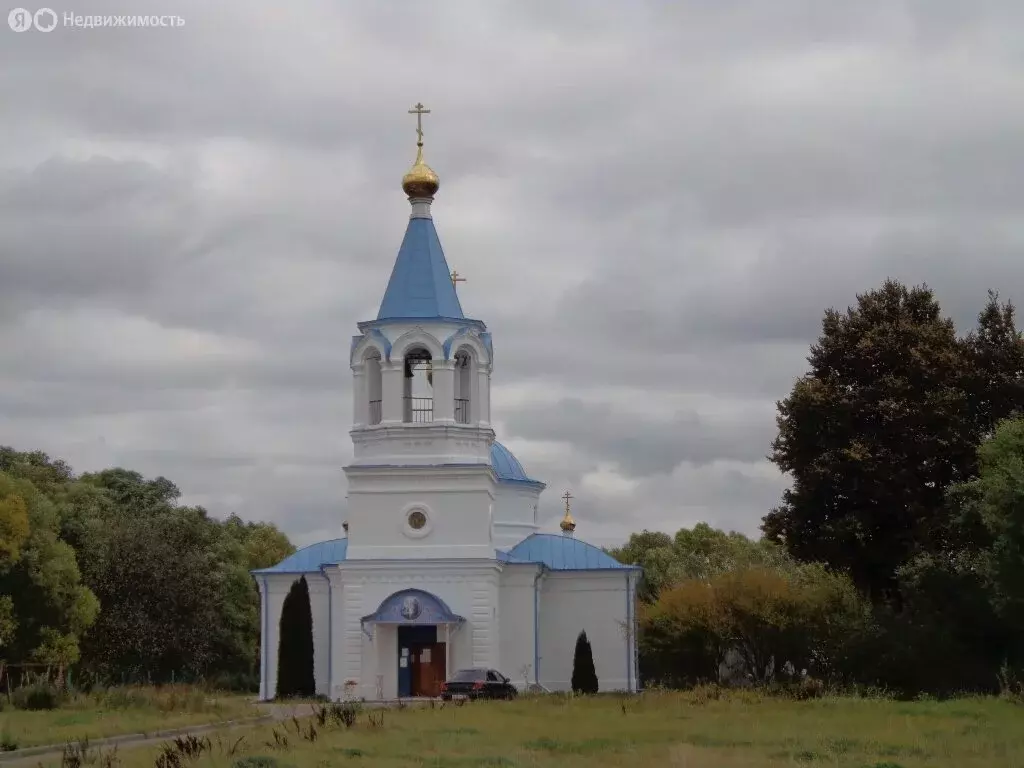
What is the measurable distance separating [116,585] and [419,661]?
54.1 feet

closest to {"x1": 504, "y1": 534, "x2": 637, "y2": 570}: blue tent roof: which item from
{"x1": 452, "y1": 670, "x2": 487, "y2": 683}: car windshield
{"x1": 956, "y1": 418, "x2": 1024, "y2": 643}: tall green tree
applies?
{"x1": 452, "y1": 670, "x2": 487, "y2": 683}: car windshield

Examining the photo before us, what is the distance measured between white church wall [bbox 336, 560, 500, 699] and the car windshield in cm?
241

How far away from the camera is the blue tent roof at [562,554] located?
3947 centimetres

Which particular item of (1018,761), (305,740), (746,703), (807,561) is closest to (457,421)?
(807,561)

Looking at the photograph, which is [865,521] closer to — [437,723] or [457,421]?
[457,421]

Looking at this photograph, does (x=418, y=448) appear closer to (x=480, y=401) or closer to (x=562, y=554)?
(x=480, y=401)

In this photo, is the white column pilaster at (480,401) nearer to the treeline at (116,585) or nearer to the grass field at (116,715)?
the grass field at (116,715)

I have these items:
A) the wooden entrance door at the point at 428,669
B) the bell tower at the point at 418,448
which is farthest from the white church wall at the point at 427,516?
the wooden entrance door at the point at 428,669

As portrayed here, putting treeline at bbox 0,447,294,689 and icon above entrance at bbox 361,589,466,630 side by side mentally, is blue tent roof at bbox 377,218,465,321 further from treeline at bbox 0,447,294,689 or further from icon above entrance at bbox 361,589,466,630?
treeline at bbox 0,447,294,689

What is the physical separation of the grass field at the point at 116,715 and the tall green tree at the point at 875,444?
13475mm

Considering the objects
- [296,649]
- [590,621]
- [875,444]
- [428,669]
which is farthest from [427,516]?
[875,444]

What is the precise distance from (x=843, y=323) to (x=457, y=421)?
9.85 meters

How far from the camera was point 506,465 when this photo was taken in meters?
43.6

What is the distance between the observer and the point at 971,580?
30.4 metres
